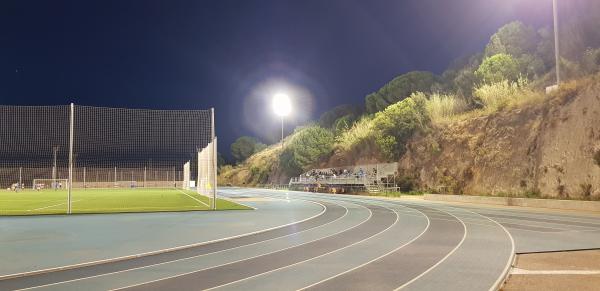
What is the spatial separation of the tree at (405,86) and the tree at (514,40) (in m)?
10.5

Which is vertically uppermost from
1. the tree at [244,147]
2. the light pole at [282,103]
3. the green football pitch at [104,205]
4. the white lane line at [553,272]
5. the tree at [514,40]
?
the tree at [514,40]

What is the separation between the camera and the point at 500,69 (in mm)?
40219

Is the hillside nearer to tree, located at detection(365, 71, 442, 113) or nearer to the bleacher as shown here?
the bleacher

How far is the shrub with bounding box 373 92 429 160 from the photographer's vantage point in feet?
137

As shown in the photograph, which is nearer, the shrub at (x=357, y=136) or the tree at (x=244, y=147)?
the shrub at (x=357, y=136)

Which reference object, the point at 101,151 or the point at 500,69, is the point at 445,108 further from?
the point at 101,151

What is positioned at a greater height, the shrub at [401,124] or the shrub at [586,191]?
the shrub at [401,124]

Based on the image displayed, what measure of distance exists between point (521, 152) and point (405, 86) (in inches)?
1281

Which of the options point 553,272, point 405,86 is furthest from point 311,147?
point 553,272

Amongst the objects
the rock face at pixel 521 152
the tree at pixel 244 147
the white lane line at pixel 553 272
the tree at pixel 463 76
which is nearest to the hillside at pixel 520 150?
the rock face at pixel 521 152

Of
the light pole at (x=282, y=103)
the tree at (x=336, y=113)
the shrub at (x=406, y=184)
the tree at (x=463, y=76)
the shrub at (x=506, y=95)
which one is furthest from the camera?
the tree at (x=336, y=113)

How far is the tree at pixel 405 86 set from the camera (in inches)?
2315

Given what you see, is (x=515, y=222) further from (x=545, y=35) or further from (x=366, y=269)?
(x=545, y=35)

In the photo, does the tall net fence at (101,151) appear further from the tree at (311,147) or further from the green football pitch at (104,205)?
the tree at (311,147)
